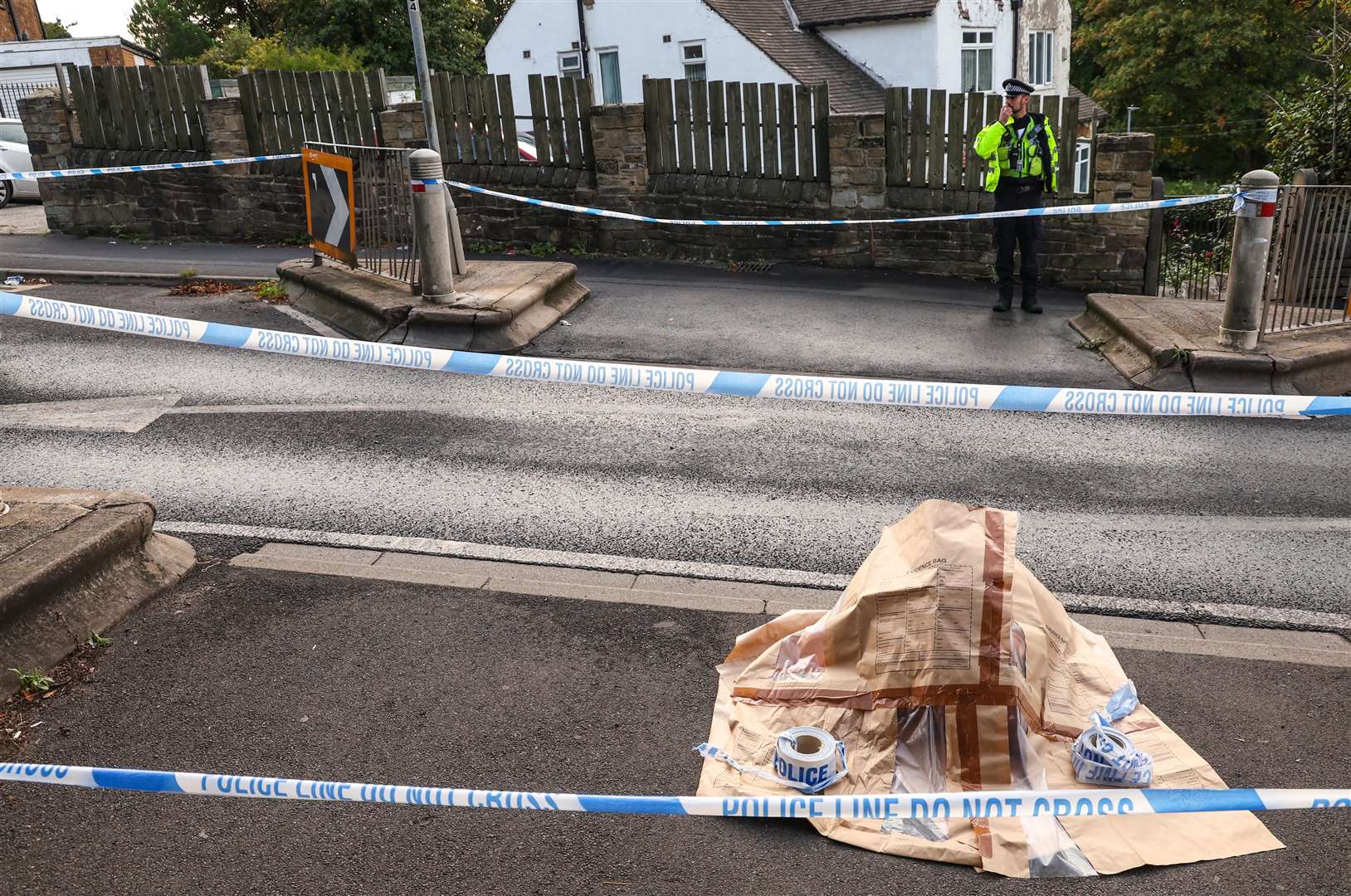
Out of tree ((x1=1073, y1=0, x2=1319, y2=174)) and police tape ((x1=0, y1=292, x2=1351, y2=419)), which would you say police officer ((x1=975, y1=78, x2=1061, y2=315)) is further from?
tree ((x1=1073, y1=0, x2=1319, y2=174))

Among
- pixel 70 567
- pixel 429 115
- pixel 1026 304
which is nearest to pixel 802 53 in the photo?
pixel 429 115

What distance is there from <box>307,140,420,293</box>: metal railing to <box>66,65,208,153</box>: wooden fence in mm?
5659

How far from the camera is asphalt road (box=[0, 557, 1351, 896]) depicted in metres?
3.28

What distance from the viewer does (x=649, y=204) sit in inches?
521

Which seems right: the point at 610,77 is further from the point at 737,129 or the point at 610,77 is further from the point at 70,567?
the point at 70,567

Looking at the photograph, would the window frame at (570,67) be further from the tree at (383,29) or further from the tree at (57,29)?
the tree at (57,29)

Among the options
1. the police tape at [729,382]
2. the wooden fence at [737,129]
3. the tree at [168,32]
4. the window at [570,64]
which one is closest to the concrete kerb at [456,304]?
the wooden fence at [737,129]

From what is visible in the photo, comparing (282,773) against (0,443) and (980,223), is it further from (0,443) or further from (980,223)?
(980,223)

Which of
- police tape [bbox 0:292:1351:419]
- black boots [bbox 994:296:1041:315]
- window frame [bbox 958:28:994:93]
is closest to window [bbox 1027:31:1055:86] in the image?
window frame [bbox 958:28:994:93]

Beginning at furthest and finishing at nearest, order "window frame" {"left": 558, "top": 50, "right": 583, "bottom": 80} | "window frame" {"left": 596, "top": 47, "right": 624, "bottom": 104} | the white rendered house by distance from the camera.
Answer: "window frame" {"left": 558, "top": 50, "right": 583, "bottom": 80}
"window frame" {"left": 596, "top": 47, "right": 624, "bottom": 104}
the white rendered house

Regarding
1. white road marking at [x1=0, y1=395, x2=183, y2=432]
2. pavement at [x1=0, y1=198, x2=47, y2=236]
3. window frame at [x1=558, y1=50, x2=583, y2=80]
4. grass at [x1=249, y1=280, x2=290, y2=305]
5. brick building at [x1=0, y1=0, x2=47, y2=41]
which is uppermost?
brick building at [x1=0, y1=0, x2=47, y2=41]

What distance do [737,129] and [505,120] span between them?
315cm

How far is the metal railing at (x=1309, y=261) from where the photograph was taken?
26.3 feet

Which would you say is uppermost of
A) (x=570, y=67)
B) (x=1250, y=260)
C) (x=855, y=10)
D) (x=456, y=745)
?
(x=855, y=10)
